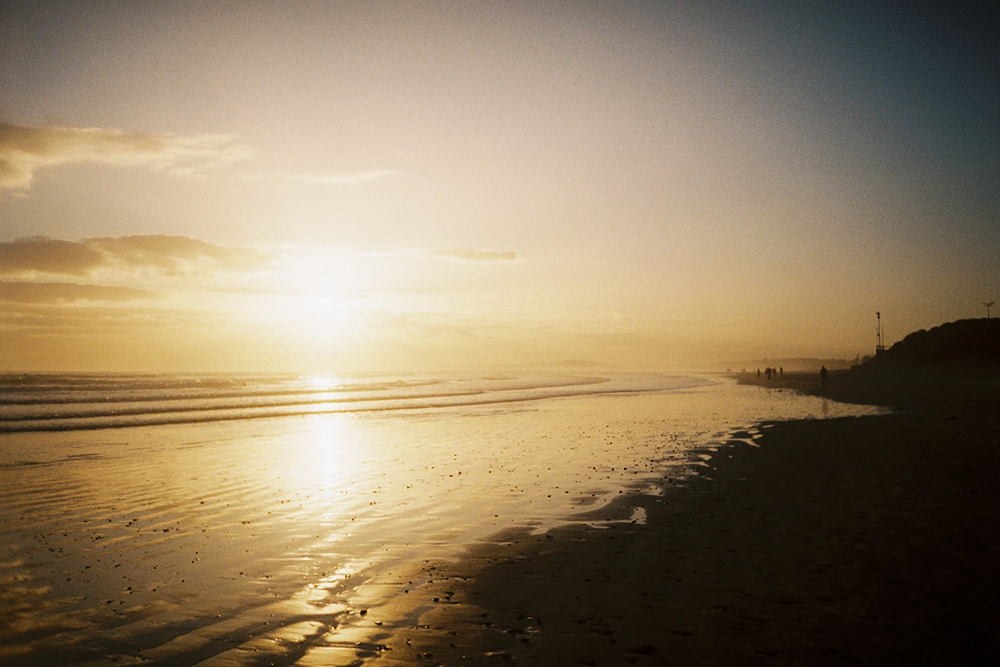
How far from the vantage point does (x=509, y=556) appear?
970 cm

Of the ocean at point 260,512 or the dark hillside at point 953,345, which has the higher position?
the dark hillside at point 953,345

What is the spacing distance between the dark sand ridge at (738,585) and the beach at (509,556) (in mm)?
44

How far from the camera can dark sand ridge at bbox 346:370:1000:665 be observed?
6.29m

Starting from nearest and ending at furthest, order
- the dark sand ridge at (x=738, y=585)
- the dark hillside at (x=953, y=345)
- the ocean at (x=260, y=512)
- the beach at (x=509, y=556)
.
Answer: the dark sand ridge at (x=738, y=585), the beach at (x=509, y=556), the ocean at (x=260, y=512), the dark hillside at (x=953, y=345)

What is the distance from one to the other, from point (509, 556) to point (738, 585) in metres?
3.67

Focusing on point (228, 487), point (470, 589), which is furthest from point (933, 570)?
point (228, 487)

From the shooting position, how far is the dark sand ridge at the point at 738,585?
629 cm

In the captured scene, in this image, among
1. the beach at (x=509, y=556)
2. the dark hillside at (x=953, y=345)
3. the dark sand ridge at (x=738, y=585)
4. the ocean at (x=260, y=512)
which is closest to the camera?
the dark sand ridge at (x=738, y=585)

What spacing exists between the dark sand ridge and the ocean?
0.93 m

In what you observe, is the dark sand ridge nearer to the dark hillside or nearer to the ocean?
the ocean

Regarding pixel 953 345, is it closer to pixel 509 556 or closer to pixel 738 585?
pixel 738 585

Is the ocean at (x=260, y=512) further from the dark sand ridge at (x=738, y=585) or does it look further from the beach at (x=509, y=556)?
the dark sand ridge at (x=738, y=585)

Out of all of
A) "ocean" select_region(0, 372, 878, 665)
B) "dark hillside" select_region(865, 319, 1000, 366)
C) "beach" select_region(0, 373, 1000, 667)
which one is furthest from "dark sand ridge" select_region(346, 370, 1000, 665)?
"dark hillside" select_region(865, 319, 1000, 366)

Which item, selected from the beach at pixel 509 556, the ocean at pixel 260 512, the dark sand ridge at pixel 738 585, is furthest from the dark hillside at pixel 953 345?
the dark sand ridge at pixel 738 585
